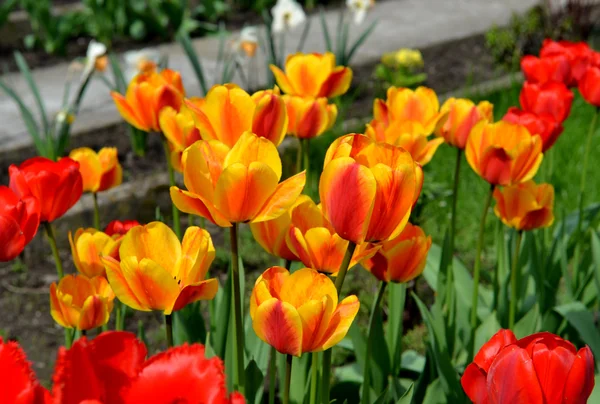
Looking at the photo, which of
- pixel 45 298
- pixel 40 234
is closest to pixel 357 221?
pixel 45 298

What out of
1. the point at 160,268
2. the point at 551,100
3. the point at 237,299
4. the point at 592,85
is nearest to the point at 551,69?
the point at 592,85

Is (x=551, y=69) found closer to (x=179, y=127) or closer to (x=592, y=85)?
(x=592, y=85)

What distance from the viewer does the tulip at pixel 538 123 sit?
1.64 meters

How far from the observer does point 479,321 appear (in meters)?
2.23

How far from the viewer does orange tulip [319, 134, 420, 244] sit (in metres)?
0.92

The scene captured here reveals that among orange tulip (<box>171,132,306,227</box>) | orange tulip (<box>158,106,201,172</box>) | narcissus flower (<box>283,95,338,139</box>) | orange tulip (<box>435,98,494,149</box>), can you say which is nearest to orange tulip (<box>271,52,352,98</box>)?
narcissus flower (<box>283,95,338,139</box>)

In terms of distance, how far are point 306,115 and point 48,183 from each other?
0.55 metres

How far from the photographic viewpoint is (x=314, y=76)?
1729mm

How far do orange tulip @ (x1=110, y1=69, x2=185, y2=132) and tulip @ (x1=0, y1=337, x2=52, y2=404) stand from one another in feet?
3.27

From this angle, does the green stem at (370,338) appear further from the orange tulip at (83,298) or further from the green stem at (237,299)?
the orange tulip at (83,298)

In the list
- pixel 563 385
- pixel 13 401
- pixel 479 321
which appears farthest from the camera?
pixel 479 321

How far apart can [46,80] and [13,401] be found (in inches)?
163

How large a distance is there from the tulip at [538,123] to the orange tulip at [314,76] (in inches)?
13.3

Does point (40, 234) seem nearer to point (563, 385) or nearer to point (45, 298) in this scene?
point (45, 298)
